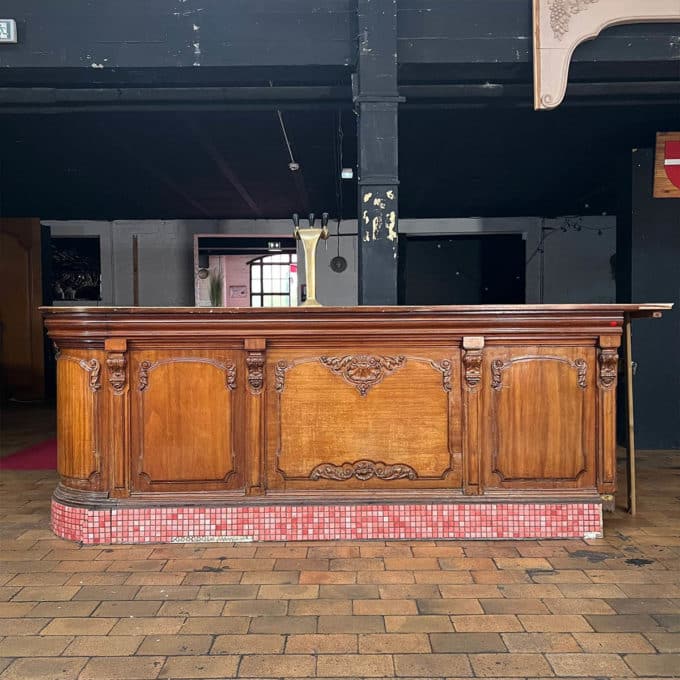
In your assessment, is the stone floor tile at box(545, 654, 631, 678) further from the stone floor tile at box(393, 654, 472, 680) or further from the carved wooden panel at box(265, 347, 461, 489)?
the carved wooden panel at box(265, 347, 461, 489)

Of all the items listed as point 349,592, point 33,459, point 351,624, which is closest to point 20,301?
point 33,459

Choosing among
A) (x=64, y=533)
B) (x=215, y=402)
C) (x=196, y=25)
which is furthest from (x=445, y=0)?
(x=64, y=533)

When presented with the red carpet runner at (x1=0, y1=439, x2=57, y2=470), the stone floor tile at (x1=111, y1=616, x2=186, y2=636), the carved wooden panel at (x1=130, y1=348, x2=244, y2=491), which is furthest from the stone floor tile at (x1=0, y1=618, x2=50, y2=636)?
the red carpet runner at (x1=0, y1=439, x2=57, y2=470)

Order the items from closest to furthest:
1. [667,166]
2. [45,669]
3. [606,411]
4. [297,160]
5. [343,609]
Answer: [45,669] → [343,609] → [606,411] → [667,166] → [297,160]

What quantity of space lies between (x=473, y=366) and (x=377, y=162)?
1578 mm

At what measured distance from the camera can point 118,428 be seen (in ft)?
A: 11.3

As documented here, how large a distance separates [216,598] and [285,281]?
974 cm

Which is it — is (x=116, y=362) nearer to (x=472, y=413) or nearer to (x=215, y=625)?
(x=215, y=625)

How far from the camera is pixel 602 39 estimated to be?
14.8ft

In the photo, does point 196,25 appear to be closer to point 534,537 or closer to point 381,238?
point 381,238

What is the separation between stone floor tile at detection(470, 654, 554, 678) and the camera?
2186mm

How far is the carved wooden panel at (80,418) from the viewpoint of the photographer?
11.3 feet

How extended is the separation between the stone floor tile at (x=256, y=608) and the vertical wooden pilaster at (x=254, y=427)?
2.63 feet

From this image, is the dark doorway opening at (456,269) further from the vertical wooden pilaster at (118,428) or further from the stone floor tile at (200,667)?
the stone floor tile at (200,667)
